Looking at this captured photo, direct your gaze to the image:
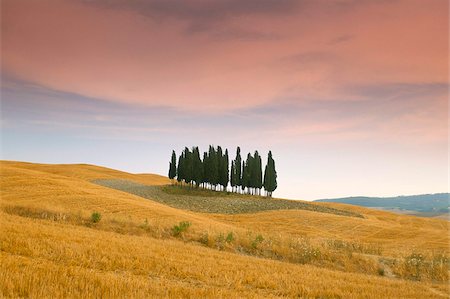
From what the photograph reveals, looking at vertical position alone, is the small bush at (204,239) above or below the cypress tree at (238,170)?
below

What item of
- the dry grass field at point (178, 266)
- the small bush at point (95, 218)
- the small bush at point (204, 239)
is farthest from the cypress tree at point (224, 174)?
the small bush at point (204, 239)

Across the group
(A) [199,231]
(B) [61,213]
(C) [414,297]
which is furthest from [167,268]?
(B) [61,213]

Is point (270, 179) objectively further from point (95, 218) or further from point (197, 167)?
point (95, 218)

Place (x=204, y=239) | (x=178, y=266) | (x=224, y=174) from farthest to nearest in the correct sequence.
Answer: (x=224, y=174) < (x=204, y=239) < (x=178, y=266)

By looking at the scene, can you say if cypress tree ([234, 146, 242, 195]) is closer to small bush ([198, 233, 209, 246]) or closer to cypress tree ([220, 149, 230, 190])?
cypress tree ([220, 149, 230, 190])

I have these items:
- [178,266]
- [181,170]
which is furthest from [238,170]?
[178,266]

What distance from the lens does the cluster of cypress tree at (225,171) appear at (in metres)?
103

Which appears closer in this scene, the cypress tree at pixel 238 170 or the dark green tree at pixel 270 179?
the dark green tree at pixel 270 179

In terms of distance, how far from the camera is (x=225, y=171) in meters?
106

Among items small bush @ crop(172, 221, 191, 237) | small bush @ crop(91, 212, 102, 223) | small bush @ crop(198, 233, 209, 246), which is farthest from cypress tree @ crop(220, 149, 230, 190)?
small bush @ crop(198, 233, 209, 246)

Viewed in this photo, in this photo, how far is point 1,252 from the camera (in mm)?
13711

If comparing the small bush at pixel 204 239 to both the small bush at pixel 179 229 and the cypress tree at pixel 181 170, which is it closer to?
the small bush at pixel 179 229

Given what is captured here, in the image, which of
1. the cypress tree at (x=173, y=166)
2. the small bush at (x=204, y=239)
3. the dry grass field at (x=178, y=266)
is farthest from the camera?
the cypress tree at (x=173, y=166)

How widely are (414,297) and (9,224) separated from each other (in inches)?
759
